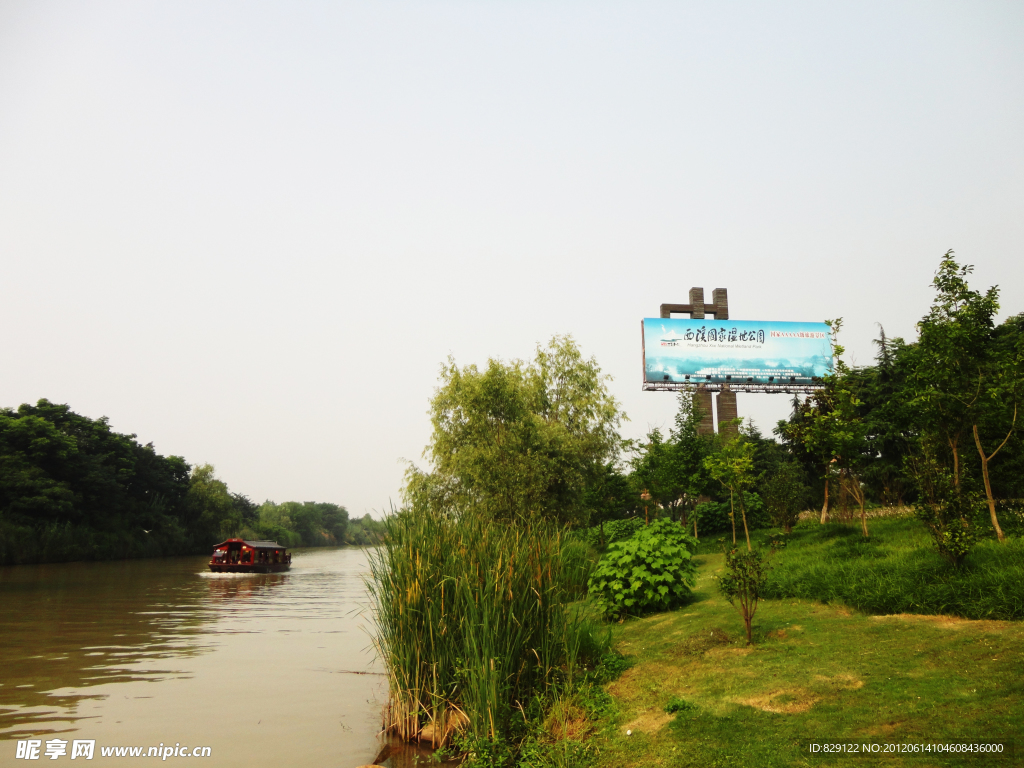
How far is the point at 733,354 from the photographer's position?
4066cm

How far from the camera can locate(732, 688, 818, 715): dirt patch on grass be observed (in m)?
6.65

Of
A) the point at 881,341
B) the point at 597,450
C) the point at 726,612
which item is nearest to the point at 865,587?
the point at 726,612

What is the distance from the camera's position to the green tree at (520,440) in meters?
24.9

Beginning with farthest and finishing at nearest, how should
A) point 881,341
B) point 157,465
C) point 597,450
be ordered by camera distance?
point 157,465 < point 881,341 < point 597,450

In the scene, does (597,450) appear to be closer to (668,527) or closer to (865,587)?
(668,527)

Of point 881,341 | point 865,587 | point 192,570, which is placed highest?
point 881,341

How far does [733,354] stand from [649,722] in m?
36.2

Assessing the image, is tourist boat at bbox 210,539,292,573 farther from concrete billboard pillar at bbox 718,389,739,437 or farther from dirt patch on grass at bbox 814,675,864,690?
dirt patch on grass at bbox 814,675,864,690

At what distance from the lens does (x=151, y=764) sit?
28.2 ft

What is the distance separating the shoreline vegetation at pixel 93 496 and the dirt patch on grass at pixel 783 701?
53993mm

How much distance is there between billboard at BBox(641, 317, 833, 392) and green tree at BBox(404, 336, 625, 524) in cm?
419

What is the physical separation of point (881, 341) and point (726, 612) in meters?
35.8

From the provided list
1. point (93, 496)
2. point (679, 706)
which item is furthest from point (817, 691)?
point (93, 496)

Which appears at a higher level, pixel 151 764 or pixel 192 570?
pixel 151 764
